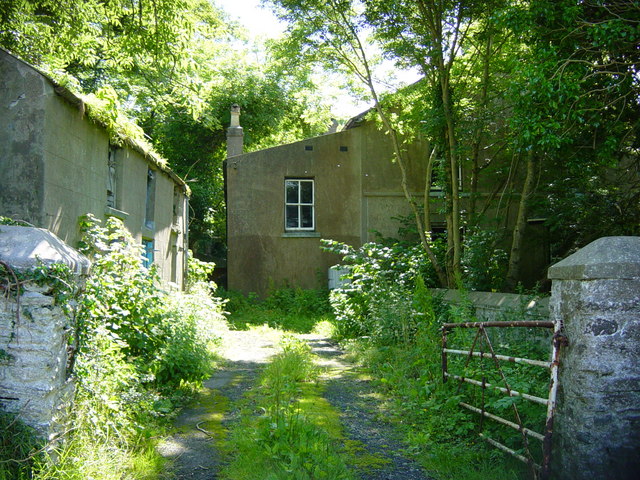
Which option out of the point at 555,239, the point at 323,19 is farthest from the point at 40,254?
the point at 555,239

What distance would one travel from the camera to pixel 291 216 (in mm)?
17859

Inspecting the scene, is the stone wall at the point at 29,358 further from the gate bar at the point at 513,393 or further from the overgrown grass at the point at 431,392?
the gate bar at the point at 513,393

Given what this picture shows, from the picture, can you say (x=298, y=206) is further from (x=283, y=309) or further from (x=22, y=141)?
(x=22, y=141)

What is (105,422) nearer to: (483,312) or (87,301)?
(87,301)

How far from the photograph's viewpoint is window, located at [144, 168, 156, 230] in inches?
468

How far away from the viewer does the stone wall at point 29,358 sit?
3875 mm

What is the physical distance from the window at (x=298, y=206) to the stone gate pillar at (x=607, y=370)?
46.8 feet

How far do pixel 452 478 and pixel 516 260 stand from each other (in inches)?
243

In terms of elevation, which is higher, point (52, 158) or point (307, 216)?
point (307, 216)

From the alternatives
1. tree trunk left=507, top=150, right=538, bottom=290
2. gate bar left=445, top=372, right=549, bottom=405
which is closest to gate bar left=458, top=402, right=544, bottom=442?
gate bar left=445, top=372, right=549, bottom=405

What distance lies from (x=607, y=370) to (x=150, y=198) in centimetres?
1025

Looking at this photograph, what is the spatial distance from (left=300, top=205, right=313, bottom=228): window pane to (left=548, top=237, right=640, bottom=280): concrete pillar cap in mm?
14154

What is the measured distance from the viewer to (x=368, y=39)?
41.9 ft

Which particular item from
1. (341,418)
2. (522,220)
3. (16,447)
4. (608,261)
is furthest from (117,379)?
(522,220)
